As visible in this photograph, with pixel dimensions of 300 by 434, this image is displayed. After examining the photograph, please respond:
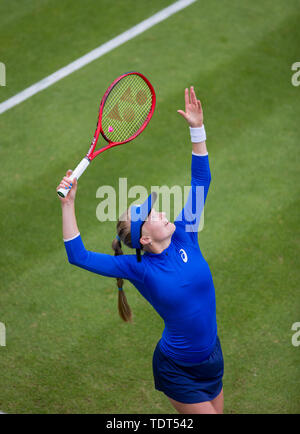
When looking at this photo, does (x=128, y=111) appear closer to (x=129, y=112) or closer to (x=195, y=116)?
(x=129, y=112)

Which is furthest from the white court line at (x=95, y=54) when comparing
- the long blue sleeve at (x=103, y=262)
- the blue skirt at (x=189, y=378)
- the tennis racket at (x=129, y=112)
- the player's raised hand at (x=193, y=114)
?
the blue skirt at (x=189, y=378)

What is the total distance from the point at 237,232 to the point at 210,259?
0.55 metres

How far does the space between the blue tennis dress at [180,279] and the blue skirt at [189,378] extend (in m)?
0.02

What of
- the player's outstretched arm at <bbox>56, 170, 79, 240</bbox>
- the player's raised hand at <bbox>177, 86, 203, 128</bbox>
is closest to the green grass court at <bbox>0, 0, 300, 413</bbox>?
the player's outstretched arm at <bbox>56, 170, 79, 240</bbox>

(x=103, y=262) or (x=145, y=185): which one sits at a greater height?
(x=145, y=185)

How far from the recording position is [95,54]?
9500 millimetres

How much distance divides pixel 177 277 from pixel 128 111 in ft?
6.04

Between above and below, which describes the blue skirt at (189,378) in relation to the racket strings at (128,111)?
below

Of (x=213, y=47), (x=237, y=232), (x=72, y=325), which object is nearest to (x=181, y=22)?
(x=213, y=47)

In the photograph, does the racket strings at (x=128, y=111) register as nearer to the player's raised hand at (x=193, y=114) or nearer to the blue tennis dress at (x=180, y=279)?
the player's raised hand at (x=193, y=114)

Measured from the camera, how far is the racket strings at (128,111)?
5414mm

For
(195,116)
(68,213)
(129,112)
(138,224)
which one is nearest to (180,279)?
(138,224)

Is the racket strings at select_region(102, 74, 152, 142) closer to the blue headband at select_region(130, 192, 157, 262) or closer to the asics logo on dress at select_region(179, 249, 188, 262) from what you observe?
the blue headband at select_region(130, 192, 157, 262)
